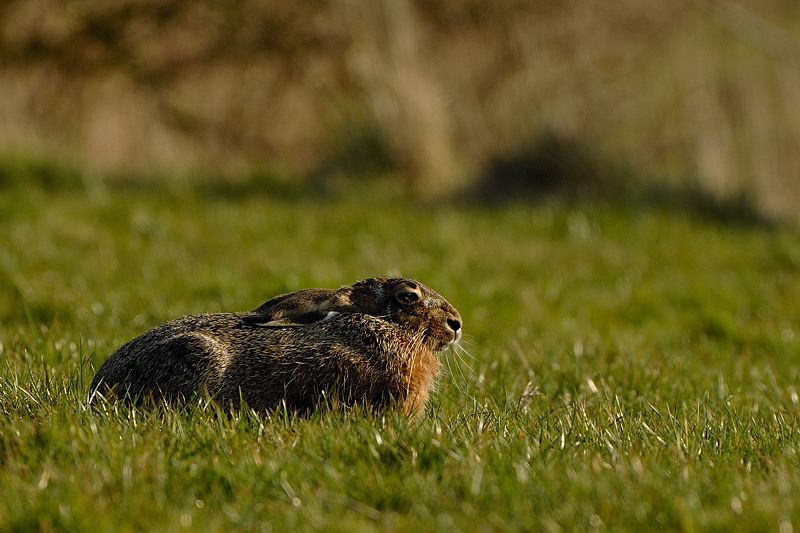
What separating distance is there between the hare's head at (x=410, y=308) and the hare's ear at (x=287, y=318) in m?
0.19

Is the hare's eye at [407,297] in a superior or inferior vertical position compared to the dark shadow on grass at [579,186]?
superior

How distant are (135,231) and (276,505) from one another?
22.3 ft

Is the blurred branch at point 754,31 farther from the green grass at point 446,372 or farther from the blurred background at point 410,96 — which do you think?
the green grass at point 446,372

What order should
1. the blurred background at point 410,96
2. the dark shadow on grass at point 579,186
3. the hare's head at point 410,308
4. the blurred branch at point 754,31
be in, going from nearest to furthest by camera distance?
the hare's head at point 410,308 → the dark shadow on grass at point 579,186 → the blurred background at point 410,96 → the blurred branch at point 754,31

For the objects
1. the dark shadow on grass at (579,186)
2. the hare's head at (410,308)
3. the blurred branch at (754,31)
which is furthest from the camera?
the blurred branch at (754,31)

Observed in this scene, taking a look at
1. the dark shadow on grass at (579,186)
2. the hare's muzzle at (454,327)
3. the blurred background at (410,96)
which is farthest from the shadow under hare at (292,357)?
the dark shadow on grass at (579,186)

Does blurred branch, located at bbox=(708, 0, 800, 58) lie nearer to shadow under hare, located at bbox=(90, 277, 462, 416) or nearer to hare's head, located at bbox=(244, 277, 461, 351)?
hare's head, located at bbox=(244, 277, 461, 351)

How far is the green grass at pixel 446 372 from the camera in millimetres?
3246

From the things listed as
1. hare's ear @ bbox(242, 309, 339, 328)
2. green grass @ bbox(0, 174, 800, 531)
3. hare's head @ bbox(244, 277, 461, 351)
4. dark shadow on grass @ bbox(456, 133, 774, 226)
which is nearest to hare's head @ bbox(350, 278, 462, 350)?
hare's head @ bbox(244, 277, 461, 351)

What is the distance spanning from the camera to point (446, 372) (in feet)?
16.7

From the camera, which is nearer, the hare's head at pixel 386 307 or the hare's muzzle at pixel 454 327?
the hare's head at pixel 386 307

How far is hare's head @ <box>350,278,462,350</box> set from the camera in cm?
449

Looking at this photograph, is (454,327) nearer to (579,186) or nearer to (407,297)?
(407,297)

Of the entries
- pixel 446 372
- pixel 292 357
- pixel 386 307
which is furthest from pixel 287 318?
pixel 446 372
